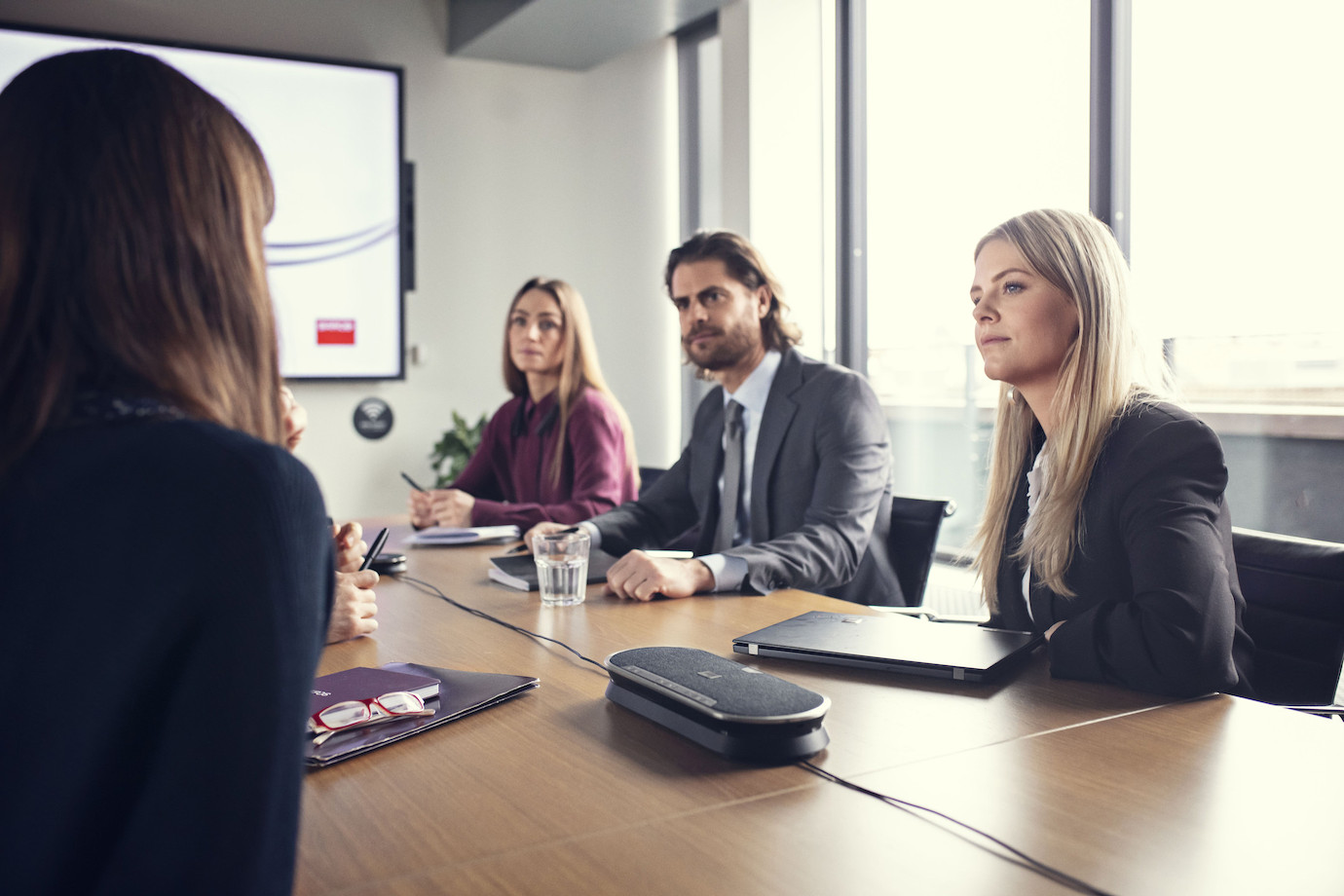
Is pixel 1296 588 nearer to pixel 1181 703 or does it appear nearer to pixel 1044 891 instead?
pixel 1181 703

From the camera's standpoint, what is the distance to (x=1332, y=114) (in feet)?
8.11

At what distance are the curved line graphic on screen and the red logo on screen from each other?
28cm

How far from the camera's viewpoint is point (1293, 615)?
1.49 metres

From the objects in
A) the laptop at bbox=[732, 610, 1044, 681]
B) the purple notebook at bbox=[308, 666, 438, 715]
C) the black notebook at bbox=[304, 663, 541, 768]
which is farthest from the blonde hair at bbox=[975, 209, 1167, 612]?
the purple notebook at bbox=[308, 666, 438, 715]

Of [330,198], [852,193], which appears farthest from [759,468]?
[330,198]

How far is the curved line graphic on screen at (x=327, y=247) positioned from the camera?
4.41m

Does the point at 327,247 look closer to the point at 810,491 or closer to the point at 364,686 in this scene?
the point at 810,491

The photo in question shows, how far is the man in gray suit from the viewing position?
1.96 m

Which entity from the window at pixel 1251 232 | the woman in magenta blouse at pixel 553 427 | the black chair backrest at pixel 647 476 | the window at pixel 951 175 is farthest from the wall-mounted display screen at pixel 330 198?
the window at pixel 1251 232

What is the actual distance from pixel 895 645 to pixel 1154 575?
0.35m

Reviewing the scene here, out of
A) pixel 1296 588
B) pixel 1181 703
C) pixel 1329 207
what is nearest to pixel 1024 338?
pixel 1296 588

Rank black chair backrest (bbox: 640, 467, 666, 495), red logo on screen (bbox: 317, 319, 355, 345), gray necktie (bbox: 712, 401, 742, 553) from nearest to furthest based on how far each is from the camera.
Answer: gray necktie (bbox: 712, 401, 742, 553) → black chair backrest (bbox: 640, 467, 666, 495) → red logo on screen (bbox: 317, 319, 355, 345)

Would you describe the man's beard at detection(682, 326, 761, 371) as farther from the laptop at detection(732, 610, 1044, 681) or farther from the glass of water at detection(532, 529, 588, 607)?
the laptop at detection(732, 610, 1044, 681)

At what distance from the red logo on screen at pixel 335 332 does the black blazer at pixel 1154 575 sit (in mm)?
3685
